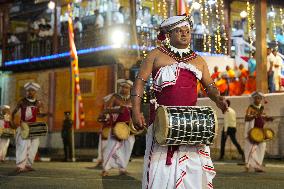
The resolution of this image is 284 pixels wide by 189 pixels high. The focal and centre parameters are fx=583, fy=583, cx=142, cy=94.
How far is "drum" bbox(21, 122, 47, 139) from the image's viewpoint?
44.7ft

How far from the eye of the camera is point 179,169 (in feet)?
17.9

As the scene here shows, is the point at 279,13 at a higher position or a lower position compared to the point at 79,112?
higher

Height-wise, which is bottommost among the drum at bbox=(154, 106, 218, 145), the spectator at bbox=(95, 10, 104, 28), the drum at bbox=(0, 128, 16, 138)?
the drum at bbox=(0, 128, 16, 138)

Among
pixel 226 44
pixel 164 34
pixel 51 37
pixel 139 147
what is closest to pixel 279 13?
pixel 226 44

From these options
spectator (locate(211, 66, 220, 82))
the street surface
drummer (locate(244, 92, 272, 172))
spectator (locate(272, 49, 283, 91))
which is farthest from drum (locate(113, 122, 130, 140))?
spectator (locate(211, 66, 220, 82))

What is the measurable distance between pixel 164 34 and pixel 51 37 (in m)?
22.0

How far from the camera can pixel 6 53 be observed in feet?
98.0

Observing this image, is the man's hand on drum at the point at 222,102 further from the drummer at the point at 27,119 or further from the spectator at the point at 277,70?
the spectator at the point at 277,70

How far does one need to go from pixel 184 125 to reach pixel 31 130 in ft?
28.8

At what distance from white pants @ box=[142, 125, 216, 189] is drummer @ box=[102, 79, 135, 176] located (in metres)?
6.96

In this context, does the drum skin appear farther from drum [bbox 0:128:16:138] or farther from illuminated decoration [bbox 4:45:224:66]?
illuminated decoration [bbox 4:45:224:66]

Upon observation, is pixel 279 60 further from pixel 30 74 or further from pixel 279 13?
pixel 279 13

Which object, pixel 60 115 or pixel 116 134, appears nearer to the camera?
pixel 116 134

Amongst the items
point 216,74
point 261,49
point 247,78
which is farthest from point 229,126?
point 216,74
